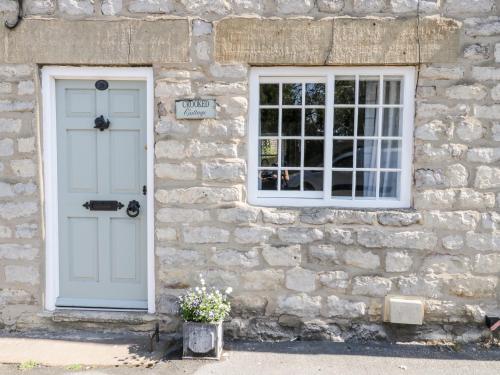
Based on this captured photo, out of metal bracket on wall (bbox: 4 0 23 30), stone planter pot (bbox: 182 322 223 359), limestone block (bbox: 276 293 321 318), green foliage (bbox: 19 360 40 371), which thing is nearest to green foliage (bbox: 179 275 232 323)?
stone planter pot (bbox: 182 322 223 359)

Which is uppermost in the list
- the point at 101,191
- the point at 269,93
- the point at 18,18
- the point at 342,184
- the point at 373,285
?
the point at 18,18

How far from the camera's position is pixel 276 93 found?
409 centimetres

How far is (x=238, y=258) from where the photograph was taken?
3.97 metres

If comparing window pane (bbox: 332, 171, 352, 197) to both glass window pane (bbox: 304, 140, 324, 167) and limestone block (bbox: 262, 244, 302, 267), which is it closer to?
glass window pane (bbox: 304, 140, 324, 167)

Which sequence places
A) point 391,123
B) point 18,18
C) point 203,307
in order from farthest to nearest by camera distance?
point 391,123
point 18,18
point 203,307

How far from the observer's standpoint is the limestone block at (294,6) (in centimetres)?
382

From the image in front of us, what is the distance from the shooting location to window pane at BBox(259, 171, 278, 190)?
4.18 meters

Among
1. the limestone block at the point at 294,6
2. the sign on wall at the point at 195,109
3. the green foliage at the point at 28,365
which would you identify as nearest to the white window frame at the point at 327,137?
the sign on wall at the point at 195,109

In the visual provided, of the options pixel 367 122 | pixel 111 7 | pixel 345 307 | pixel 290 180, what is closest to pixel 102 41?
pixel 111 7

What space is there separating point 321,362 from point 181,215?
1721mm

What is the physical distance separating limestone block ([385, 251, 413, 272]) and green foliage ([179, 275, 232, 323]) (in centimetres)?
145

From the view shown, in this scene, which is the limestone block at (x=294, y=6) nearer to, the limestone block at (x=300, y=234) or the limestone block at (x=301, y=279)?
the limestone block at (x=300, y=234)

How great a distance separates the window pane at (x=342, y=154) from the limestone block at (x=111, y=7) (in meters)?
2.25

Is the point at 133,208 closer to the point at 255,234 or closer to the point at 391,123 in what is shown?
the point at 255,234
